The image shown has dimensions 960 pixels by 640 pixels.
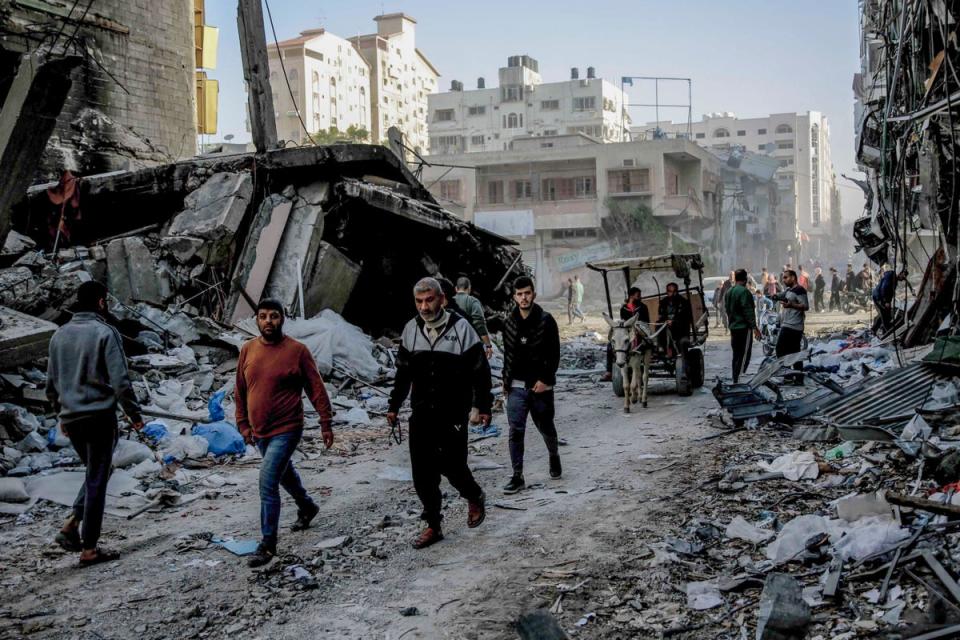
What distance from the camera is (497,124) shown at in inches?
3027

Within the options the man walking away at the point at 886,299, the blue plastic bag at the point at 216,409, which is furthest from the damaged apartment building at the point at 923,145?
the blue plastic bag at the point at 216,409

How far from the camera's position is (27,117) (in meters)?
10.1

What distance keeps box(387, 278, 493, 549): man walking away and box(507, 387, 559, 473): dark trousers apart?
1418 mm

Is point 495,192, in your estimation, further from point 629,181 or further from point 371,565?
point 371,565

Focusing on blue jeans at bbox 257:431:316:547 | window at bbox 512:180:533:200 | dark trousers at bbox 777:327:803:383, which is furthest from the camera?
window at bbox 512:180:533:200

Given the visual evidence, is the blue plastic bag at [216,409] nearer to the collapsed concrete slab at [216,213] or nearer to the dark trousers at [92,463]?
the dark trousers at [92,463]

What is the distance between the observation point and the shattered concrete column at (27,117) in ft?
32.6

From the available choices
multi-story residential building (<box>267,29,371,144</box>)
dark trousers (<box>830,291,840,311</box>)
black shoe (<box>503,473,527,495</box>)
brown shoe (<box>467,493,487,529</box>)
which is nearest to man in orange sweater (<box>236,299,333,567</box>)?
brown shoe (<box>467,493,487,529</box>)

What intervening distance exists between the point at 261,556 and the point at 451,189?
150 ft

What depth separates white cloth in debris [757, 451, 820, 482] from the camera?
6939 millimetres

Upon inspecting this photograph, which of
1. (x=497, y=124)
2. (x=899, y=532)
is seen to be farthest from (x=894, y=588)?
(x=497, y=124)

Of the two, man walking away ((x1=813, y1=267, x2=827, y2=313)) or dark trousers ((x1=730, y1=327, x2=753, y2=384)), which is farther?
man walking away ((x1=813, y1=267, x2=827, y2=313))

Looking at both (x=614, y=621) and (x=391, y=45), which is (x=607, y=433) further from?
(x=391, y=45)

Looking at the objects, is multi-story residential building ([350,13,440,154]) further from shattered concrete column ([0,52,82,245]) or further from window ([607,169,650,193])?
shattered concrete column ([0,52,82,245])
